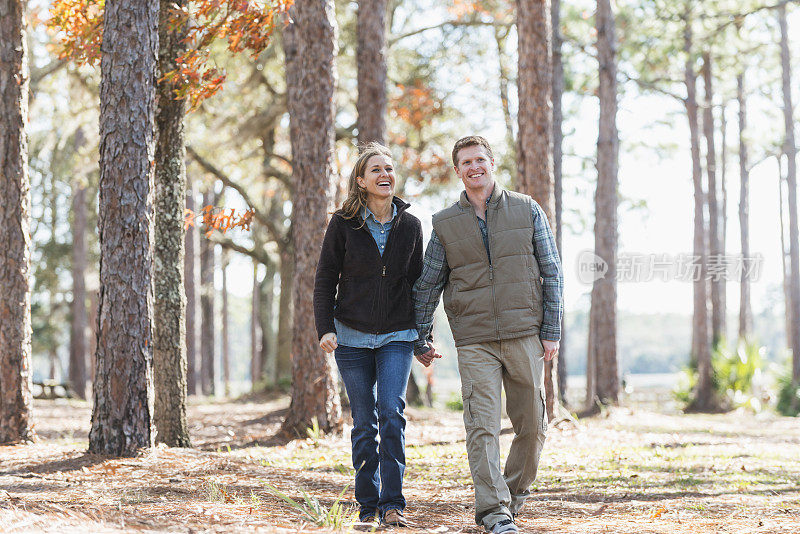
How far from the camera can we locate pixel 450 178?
63.1 feet

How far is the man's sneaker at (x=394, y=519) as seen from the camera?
4.36 metres

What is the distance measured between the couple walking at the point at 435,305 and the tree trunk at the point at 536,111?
614 centimetres

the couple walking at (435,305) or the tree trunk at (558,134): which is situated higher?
the tree trunk at (558,134)

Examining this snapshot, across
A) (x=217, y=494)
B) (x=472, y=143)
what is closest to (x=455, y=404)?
(x=217, y=494)

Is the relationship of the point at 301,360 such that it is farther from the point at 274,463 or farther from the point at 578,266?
the point at 578,266

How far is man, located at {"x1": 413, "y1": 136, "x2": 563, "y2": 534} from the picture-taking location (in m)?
4.50

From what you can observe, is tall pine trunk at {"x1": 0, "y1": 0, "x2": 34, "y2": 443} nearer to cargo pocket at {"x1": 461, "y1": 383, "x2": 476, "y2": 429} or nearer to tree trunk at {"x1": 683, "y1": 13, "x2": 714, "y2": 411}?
cargo pocket at {"x1": 461, "y1": 383, "x2": 476, "y2": 429}

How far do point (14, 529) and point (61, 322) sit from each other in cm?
3282

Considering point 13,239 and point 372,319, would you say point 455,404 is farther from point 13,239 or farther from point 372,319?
point 372,319

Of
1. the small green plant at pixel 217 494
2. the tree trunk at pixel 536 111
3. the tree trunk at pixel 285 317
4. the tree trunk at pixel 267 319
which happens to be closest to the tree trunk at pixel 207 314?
the tree trunk at pixel 267 319

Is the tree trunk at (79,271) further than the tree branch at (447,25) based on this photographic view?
Yes

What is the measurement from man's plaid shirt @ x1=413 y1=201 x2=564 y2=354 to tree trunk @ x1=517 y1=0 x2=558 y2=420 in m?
6.13

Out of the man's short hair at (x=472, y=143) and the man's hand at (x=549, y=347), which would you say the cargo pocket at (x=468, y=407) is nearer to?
the man's hand at (x=549, y=347)

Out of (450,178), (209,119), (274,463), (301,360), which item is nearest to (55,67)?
(209,119)
